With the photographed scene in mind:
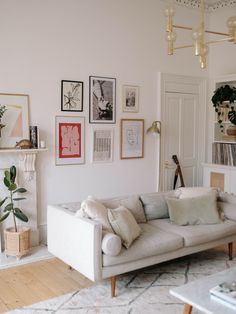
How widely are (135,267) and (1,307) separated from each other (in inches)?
47.0

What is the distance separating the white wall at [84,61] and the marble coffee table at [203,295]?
97.5 inches

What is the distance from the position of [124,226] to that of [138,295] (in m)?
0.62

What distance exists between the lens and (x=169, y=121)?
589 cm

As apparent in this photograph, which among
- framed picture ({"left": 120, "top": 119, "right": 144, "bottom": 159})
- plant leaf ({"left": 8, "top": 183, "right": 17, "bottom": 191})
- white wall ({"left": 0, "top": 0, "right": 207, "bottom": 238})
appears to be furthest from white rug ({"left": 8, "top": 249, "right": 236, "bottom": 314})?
framed picture ({"left": 120, "top": 119, "right": 144, "bottom": 159})

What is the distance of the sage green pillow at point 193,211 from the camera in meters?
4.19

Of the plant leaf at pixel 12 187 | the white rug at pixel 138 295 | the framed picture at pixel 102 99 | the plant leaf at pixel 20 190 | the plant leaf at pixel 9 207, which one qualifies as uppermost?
the framed picture at pixel 102 99

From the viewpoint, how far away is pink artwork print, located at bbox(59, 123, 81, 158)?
15.7 feet

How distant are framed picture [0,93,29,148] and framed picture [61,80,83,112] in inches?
19.2

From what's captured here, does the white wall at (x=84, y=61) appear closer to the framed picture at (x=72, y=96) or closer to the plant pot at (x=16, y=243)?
the framed picture at (x=72, y=96)

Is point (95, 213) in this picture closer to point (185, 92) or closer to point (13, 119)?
point (13, 119)

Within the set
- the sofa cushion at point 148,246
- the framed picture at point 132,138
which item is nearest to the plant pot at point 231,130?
the framed picture at point 132,138

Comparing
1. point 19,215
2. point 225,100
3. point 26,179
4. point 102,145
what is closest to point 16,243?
point 19,215

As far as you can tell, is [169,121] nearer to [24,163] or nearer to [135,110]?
[135,110]

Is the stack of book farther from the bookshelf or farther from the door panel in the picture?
the door panel
